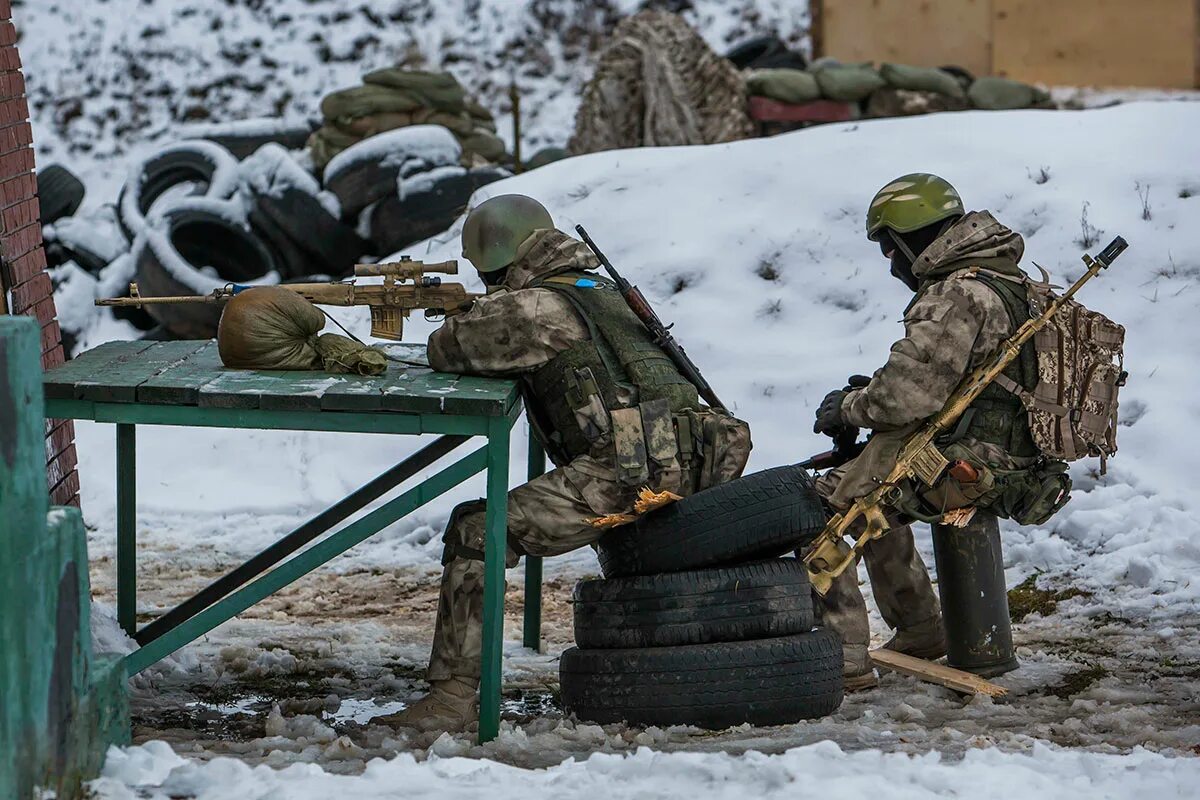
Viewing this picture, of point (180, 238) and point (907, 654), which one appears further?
point (180, 238)

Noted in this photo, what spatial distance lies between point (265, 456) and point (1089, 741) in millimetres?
5677

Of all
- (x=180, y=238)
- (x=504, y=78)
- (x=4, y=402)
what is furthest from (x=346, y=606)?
(x=504, y=78)

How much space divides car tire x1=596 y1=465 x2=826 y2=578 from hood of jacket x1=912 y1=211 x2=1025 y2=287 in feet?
3.17

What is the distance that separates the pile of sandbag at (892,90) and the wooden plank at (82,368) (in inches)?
404

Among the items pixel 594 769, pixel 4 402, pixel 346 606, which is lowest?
pixel 346 606

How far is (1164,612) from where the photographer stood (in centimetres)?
657

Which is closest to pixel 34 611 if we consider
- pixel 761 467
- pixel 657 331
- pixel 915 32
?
pixel 657 331

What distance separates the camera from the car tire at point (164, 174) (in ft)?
44.6

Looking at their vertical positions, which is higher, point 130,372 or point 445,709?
point 130,372

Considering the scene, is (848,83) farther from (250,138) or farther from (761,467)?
(761,467)

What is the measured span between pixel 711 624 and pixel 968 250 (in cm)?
164

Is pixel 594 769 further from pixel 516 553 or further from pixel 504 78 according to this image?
pixel 504 78

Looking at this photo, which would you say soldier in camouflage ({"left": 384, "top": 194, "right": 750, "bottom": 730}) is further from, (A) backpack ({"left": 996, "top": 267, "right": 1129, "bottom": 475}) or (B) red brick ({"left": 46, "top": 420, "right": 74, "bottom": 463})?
(B) red brick ({"left": 46, "top": 420, "right": 74, "bottom": 463})

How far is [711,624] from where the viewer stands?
17.1 ft
